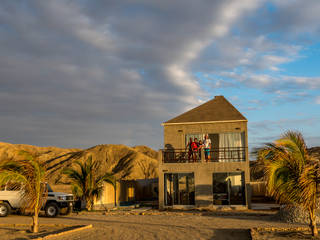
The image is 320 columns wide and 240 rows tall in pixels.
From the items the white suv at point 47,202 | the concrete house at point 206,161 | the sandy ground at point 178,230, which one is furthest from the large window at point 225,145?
the white suv at point 47,202

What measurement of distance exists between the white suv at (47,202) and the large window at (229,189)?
8.28 m

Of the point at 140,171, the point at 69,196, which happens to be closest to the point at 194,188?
the point at 69,196

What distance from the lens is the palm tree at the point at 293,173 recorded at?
10352 mm

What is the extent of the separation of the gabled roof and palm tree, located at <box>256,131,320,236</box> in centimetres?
1135

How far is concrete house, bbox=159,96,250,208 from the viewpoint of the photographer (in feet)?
68.0

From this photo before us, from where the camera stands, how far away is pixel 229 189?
20.7m

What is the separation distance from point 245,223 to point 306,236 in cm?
394

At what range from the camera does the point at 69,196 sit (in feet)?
61.3

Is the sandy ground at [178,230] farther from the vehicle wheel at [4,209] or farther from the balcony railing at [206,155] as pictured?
the vehicle wheel at [4,209]

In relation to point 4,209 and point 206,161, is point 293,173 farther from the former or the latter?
point 4,209

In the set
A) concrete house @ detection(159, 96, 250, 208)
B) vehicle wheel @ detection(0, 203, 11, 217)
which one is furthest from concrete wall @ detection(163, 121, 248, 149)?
vehicle wheel @ detection(0, 203, 11, 217)

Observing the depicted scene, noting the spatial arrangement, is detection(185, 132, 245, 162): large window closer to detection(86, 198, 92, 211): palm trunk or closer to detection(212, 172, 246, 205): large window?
detection(212, 172, 246, 205): large window

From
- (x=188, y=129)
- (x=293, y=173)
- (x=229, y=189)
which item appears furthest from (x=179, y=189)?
(x=293, y=173)

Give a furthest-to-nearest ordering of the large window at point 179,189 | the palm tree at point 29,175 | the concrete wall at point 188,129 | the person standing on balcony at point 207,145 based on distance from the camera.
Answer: the concrete wall at point 188,129 < the large window at point 179,189 < the person standing on balcony at point 207,145 < the palm tree at point 29,175
